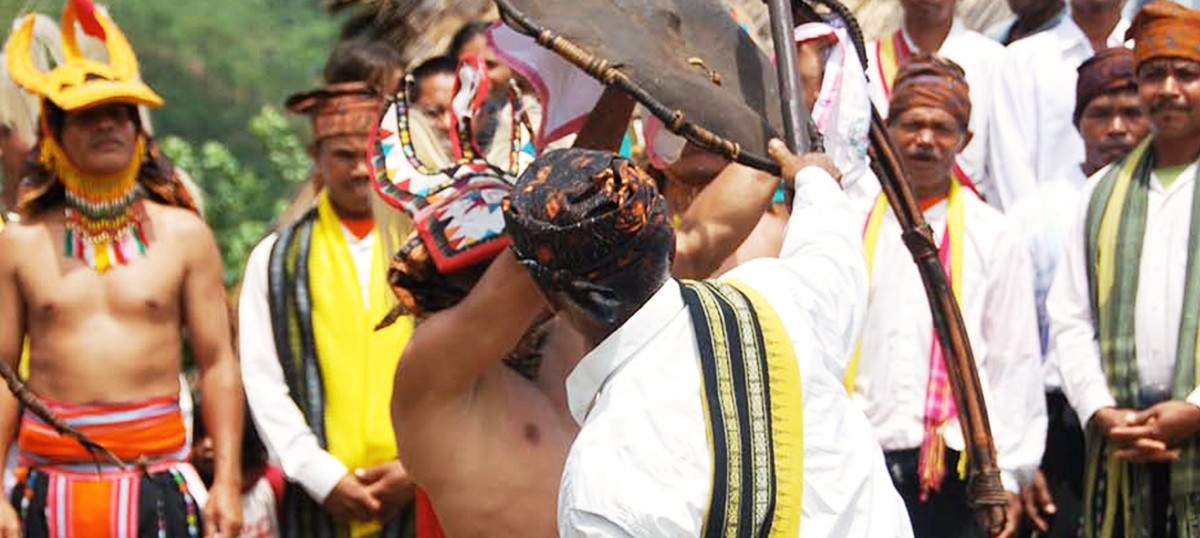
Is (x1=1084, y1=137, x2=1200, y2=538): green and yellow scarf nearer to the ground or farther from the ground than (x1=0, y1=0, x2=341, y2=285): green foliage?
nearer to the ground

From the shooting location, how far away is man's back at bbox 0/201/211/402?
21.4 feet

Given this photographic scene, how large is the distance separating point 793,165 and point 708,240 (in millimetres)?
626

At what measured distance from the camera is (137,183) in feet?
22.5

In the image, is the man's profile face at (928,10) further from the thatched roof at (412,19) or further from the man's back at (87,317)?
the man's back at (87,317)

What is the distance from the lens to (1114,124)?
7.11 m

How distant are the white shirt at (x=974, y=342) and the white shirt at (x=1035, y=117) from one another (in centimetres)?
74

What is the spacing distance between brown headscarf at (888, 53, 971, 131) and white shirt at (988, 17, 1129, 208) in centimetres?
55

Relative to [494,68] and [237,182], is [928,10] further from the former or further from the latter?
[237,182]

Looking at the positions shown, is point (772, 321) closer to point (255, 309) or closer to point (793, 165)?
point (793, 165)

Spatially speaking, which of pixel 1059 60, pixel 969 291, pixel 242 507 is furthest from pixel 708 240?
pixel 1059 60

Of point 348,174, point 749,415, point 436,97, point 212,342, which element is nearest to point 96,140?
point 212,342

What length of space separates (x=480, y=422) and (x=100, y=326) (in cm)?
285

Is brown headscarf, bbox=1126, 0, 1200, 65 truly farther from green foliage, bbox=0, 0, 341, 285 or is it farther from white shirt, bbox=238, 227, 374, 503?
green foliage, bbox=0, 0, 341, 285

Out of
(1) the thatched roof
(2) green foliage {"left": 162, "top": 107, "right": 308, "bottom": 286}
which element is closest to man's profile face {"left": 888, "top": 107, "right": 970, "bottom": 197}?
(1) the thatched roof
